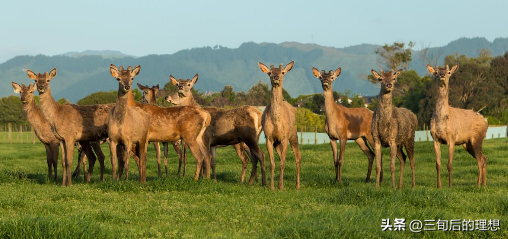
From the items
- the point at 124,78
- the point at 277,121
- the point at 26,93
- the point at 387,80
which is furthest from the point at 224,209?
the point at 26,93

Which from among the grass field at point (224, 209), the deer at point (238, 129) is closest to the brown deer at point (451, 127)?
the grass field at point (224, 209)

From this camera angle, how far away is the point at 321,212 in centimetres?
933

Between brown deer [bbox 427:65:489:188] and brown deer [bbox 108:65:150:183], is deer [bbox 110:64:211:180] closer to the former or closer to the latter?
brown deer [bbox 108:65:150:183]

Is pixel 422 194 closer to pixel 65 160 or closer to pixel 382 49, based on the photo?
pixel 65 160

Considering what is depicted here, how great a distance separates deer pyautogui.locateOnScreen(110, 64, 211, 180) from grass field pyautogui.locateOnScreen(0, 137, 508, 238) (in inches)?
92.5

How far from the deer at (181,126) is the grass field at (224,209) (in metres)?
2.35

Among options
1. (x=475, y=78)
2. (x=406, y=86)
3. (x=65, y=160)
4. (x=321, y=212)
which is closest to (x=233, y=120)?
(x=65, y=160)

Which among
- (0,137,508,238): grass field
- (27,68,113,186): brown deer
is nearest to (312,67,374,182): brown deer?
(0,137,508,238): grass field

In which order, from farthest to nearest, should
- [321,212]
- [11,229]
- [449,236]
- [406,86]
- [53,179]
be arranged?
1. [406,86]
2. [53,179]
3. [321,212]
4. [449,236]
5. [11,229]

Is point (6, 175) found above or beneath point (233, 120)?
beneath

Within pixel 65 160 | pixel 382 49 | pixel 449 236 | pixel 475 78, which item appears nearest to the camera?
pixel 449 236

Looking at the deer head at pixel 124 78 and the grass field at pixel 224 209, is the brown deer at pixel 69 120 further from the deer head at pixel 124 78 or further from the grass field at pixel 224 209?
the deer head at pixel 124 78

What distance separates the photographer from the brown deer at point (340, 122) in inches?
635

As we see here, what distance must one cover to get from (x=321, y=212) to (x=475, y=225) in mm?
2244
